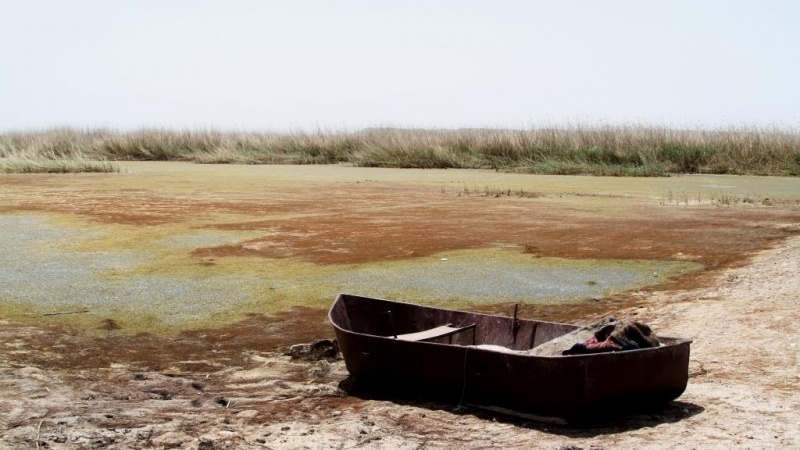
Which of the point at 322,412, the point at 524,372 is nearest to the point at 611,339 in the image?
the point at 524,372

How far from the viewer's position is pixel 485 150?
83.0 ft

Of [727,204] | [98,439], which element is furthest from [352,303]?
[727,204]

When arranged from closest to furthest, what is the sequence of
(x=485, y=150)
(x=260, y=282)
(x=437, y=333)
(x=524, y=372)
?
(x=524, y=372), (x=437, y=333), (x=260, y=282), (x=485, y=150)

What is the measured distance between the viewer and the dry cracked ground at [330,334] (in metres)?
3.93

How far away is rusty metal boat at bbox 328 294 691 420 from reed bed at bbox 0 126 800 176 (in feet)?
56.7

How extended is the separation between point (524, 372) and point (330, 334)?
80.6 inches

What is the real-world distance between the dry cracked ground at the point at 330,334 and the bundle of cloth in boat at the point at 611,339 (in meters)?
0.30

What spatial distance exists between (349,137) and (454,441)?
25619mm

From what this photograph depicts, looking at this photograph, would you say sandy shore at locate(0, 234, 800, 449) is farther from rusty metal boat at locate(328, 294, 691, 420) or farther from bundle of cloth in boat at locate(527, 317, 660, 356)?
bundle of cloth in boat at locate(527, 317, 660, 356)

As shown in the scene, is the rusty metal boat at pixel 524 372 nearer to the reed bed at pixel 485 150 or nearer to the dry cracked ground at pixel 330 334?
the dry cracked ground at pixel 330 334

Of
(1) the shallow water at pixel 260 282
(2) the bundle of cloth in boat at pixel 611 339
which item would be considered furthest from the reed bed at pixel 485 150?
(2) the bundle of cloth in boat at pixel 611 339

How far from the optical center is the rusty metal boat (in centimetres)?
392

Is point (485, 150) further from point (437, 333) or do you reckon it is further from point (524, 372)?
point (524, 372)

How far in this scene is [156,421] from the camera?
4074 millimetres
